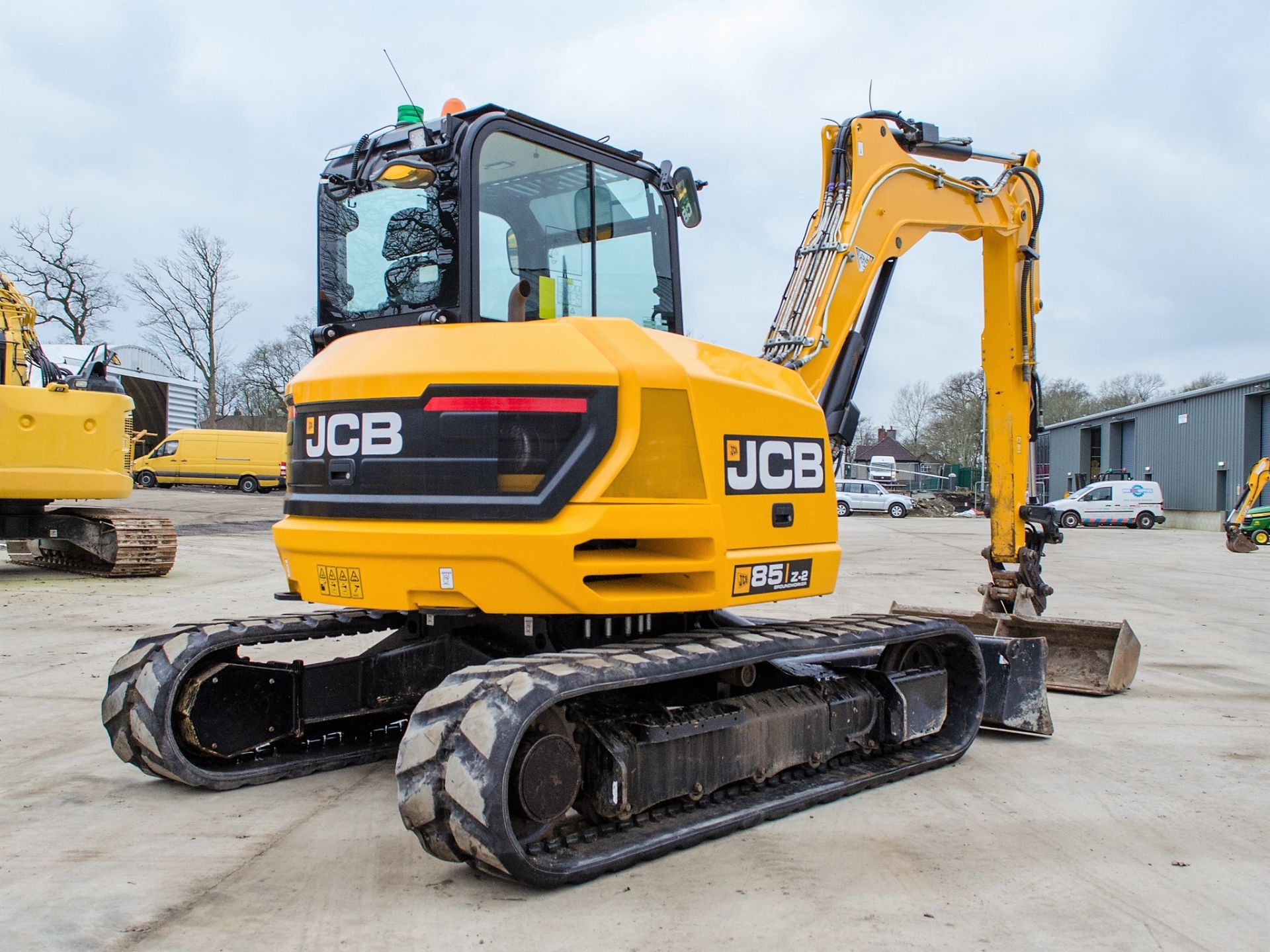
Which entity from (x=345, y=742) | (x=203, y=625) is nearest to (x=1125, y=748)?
(x=345, y=742)

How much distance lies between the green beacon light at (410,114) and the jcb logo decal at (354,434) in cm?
148

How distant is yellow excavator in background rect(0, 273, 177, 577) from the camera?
12914 millimetres

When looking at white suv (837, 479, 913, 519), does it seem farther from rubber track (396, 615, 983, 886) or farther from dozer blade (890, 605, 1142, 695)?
rubber track (396, 615, 983, 886)

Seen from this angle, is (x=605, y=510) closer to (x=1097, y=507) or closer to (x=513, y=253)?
(x=513, y=253)

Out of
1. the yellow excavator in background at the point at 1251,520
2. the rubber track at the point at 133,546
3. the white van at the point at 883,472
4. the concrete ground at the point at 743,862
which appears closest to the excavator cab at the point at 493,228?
the concrete ground at the point at 743,862

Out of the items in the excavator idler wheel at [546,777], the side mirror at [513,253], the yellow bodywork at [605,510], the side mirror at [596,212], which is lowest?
the excavator idler wheel at [546,777]

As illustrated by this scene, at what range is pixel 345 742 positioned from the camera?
227 inches

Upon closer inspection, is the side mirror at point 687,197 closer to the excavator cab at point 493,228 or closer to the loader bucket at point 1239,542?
the excavator cab at point 493,228

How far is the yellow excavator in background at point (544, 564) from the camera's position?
13.8ft

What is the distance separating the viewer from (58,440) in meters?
13.1

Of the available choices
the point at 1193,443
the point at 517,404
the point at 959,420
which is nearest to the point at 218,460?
the point at 517,404

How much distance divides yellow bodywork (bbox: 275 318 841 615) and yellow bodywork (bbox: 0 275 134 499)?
387 inches

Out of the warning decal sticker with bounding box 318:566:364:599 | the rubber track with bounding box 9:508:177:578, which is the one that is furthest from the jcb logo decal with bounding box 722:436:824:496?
the rubber track with bounding box 9:508:177:578

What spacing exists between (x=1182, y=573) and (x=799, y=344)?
1448 centimetres
